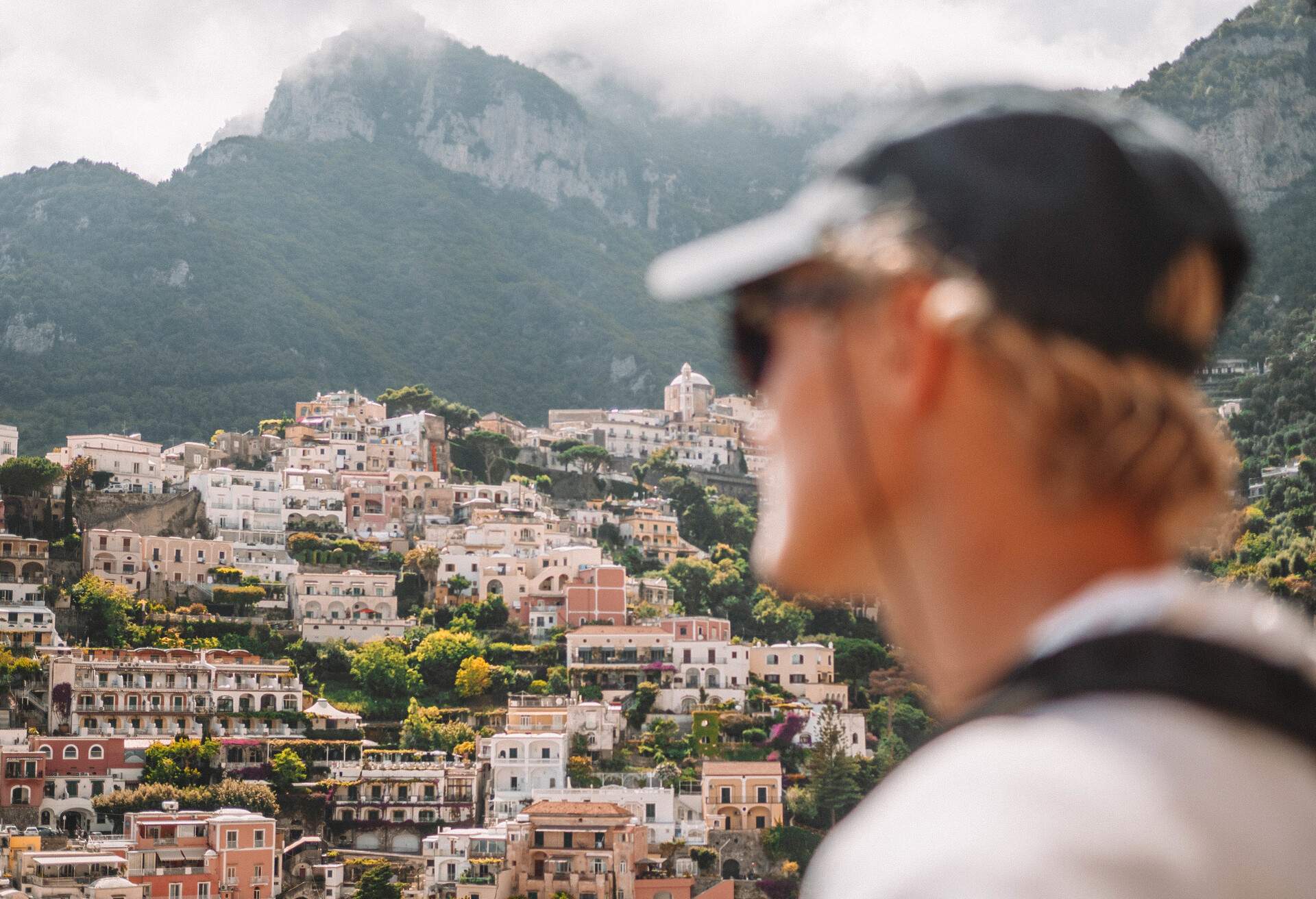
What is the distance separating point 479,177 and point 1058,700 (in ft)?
458

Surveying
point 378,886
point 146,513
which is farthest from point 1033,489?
point 146,513

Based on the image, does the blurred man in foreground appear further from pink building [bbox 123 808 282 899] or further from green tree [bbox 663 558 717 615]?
green tree [bbox 663 558 717 615]

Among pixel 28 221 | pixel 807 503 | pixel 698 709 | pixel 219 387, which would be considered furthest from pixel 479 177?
pixel 807 503

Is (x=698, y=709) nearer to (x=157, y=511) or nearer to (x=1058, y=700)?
(x=157, y=511)

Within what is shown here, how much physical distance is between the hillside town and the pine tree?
7cm

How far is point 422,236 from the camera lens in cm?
12788

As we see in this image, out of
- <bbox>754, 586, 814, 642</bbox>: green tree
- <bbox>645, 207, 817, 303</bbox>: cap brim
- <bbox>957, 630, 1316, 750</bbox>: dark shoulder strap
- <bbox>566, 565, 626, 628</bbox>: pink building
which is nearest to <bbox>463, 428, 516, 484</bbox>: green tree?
<bbox>754, 586, 814, 642</bbox>: green tree

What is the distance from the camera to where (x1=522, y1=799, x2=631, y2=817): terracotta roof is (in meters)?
42.1

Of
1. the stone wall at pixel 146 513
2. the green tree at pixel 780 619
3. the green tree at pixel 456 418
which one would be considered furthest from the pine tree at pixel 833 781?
the green tree at pixel 456 418

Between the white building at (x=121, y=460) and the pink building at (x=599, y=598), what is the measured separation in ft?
49.3

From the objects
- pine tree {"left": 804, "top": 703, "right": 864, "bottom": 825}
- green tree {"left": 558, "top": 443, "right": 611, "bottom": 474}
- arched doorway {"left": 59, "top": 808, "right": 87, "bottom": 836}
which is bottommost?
arched doorway {"left": 59, "top": 808, "right": 87, "bottom": 836}

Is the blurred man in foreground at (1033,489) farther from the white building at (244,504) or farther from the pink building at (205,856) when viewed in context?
the white building at (244,504)

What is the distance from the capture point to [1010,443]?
125 cm

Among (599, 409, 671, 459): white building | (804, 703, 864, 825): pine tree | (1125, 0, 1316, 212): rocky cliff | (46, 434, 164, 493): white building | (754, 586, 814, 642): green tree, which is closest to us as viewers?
(804, 703, 864, 825): pine tree
